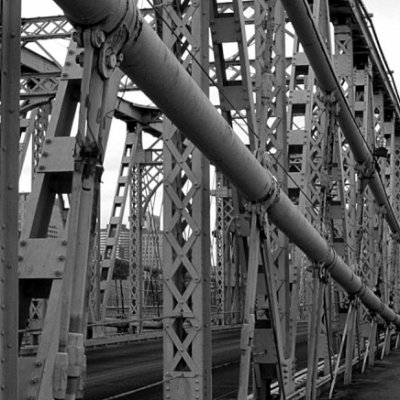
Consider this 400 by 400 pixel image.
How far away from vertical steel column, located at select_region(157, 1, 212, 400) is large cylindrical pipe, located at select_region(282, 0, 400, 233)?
155 inches

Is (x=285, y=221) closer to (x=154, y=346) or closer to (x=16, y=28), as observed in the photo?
(x=16, y=28)

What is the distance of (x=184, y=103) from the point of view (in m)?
6.80

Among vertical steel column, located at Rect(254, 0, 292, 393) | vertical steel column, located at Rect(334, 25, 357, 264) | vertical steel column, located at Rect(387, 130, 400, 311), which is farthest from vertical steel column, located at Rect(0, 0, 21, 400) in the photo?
vertical steel column, located at Rect(387, 130, 400, 311)

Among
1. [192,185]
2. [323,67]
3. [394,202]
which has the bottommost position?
[192,185]

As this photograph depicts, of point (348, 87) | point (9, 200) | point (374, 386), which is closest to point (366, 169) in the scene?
point (348, 87)

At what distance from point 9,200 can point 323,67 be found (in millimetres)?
10790

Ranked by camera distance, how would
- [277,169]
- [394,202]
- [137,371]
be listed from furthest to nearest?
[394,202]
[137,371]
[277,169]

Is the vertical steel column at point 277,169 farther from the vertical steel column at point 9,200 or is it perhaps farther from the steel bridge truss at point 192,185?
the vertical steel column at point 9,200

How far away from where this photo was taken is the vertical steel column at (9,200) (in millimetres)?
4922

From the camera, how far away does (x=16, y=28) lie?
5.01 metres

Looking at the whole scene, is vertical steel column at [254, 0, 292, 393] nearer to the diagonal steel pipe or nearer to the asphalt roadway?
the diagonal steel pipe

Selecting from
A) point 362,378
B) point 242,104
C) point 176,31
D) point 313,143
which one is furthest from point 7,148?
point 362,378

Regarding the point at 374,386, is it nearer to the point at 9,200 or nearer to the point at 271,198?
the point at 271,198

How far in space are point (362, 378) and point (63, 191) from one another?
49.5ft
